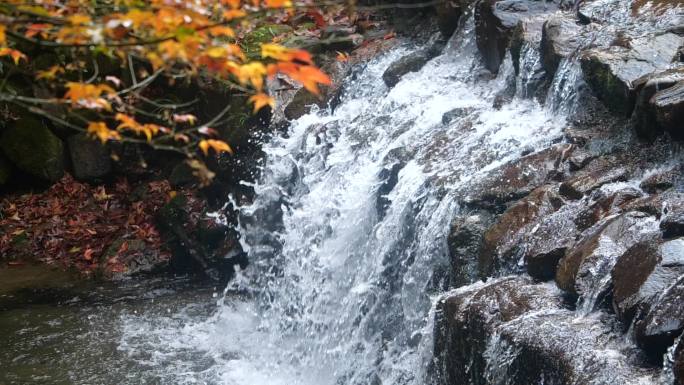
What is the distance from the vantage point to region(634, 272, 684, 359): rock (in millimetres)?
3162

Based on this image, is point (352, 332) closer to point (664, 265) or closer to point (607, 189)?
point (607, 189)

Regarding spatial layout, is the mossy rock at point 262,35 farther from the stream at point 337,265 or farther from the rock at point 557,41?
the rock at point 557,41

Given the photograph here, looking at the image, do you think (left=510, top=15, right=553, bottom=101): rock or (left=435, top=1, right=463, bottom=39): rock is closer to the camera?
(left=510, top=15, right=553, bottom=101): rock

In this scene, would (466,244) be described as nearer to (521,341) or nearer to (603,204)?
(603,204)

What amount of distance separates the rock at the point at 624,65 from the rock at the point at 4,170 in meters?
6.81

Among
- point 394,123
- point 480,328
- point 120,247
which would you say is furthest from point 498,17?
point 120,247

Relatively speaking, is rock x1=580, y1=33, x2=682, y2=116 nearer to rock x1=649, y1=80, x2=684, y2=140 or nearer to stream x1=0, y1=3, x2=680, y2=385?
stream x1=0, y1=3, x2=680, y2=385

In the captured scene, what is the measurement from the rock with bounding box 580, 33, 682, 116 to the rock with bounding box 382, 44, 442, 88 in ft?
8.75

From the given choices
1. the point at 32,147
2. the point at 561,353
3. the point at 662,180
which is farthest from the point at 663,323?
the point at 32,147

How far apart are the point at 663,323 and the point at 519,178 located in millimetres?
2032

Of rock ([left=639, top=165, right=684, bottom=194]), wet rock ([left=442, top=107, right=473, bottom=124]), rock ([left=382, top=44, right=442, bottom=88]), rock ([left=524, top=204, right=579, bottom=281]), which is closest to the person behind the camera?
rock ([left=524, top=204, right=579, bottom=281])

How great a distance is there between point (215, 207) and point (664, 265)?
5661mm

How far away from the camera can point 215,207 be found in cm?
830

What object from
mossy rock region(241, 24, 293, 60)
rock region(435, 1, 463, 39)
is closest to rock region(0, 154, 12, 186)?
mossy rock region(241, 24, 293, 60)
